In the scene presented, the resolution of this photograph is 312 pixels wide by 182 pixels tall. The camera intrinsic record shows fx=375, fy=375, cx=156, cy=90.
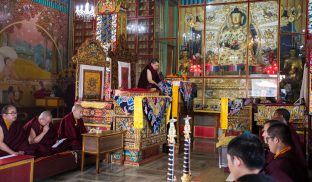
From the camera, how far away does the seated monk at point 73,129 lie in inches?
241

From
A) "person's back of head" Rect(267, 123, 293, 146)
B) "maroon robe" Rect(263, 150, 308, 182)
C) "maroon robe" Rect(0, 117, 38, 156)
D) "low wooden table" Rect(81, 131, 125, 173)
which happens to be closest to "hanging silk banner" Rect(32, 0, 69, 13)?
"low wooden table" Rect(81, 131, 125, 173)

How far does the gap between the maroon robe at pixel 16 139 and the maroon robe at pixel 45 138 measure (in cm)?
17

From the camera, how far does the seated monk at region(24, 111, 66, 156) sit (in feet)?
17.9

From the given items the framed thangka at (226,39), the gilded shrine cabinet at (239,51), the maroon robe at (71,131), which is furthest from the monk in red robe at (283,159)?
the framed thangka at (226,39)

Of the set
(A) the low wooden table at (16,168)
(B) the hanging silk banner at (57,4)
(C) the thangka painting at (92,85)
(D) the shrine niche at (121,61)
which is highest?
(B) the hanging silk banner at (57,4)

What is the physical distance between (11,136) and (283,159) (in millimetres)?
3538

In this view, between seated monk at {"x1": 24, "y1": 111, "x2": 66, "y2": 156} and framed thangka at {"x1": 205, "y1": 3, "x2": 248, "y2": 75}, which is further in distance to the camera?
framed thangka at {"x1": 205, "y1": 3, "x2": 248, "y2": 75}

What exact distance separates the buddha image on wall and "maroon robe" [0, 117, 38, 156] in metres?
7.64

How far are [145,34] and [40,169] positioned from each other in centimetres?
780

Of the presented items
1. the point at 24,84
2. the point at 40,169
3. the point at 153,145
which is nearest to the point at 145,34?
the point at 24,84

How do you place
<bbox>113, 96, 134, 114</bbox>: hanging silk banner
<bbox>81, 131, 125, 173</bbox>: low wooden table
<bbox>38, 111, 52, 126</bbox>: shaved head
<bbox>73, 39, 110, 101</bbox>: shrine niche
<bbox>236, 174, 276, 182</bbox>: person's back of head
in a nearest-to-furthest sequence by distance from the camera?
<bbox>236, 174, 276, 182</bbox>: person's back of head < <bbox>38, 111, 52, 126</bbox>: shaved head < <bbox>81, 131, 125, 173</bbox>: low wooden table < <bbox>113, 96, 134, 114</bbox>: hanging silk banner < <bbox>73, 39, 110, 101</bbox>: shrine niche

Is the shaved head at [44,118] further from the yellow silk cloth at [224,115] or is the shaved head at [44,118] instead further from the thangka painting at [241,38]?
the thangka painting at [241,38]

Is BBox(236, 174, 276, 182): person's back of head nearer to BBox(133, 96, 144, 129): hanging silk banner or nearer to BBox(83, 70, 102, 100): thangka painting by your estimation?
BBox(133, 96, 144, 129): hanging silk banner

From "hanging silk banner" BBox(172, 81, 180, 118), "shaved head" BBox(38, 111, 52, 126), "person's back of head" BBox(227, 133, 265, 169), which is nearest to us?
"person's back of head" BBox(227, 133, 265, 169)
